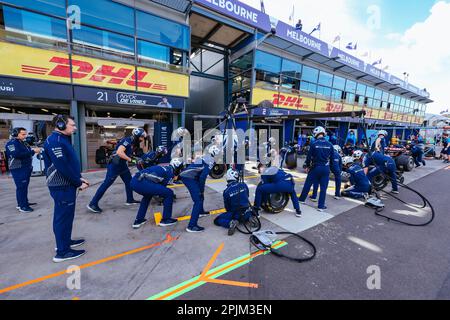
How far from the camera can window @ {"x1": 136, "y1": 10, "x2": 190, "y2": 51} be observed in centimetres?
874

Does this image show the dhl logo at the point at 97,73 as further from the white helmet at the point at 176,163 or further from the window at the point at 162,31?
the white helmet at the point at 176,163

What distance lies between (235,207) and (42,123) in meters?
9.16

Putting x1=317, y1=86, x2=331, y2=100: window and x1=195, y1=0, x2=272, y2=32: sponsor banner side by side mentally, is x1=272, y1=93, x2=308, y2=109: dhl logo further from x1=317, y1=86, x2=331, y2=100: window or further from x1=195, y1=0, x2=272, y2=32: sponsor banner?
x1=195, y1=0, x2=272, y2=32: sponsor banner

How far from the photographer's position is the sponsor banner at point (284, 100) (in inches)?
493

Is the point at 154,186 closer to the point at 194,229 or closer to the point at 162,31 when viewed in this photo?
the point at 194,229

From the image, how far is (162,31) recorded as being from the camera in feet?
30.3

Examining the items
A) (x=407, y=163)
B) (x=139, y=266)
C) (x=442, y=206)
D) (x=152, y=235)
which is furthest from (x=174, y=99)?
(x=407, y=163)

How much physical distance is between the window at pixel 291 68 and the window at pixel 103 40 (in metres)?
9.89

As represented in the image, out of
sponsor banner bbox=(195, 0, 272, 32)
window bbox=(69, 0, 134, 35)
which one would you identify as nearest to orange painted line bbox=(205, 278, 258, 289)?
window bbox=(69, 0, 134, 35)

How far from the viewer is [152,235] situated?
11.7ft

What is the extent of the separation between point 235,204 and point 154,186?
5.36ft

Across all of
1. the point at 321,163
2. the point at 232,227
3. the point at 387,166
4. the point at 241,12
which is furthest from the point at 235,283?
the point at 241,12
